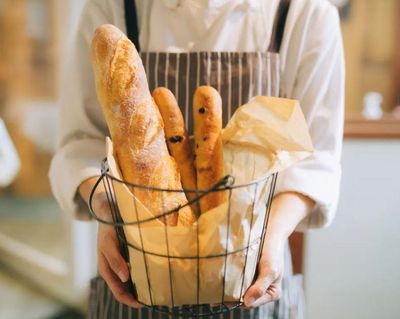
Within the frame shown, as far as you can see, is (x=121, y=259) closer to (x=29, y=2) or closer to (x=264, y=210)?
(x=264, y=210)

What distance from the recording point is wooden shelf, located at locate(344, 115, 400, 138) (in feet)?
4.37

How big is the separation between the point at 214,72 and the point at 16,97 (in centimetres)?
198

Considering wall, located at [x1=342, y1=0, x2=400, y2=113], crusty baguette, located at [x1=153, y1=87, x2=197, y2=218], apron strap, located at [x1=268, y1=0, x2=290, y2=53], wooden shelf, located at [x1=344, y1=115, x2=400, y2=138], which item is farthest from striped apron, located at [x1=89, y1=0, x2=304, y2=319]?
wall, located at [x1=342, y1=0, x2=400, y2=113]

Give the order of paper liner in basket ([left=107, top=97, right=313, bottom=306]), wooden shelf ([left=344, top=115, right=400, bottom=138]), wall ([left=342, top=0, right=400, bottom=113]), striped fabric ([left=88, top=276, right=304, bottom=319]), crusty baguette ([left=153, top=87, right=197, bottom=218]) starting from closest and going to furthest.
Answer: paper liner in basket ([left=107, top=97, right=313, bottom=306]) < crusty baguette ([left=153, top=87, right=197, bottom=218]) < striped fabric ([left=88, top=276, right=304, bottom=319]) < wooden shelf ([left=344, top=115, right=400, bottom=138]) < wall ([left=342, top=0, right=400, bottom=113])

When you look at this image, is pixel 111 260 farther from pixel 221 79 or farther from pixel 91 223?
pixel 91 223

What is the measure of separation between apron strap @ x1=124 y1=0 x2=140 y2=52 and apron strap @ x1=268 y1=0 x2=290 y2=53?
238 millimetres

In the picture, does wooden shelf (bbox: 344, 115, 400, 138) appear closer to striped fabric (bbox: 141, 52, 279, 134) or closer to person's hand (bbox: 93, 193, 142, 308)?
striped fabric (bbox: 141, 52, 279, 134)

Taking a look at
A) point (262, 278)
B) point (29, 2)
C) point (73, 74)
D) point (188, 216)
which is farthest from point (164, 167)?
point (29, 2)

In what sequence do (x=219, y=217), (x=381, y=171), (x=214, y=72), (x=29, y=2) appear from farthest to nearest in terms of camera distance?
(x=29, y=2) → (x=381, y=171) → (x=214, y=72) → (x=219, y=217)

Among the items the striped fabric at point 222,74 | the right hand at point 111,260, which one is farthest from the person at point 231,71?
the right hand at point 111,260

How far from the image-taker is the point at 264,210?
0.56 metres

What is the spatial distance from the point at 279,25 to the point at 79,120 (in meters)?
0.39

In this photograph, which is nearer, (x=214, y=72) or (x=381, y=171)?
(x=214, y=72)

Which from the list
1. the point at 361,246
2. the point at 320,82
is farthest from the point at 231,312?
the point at 361,246
